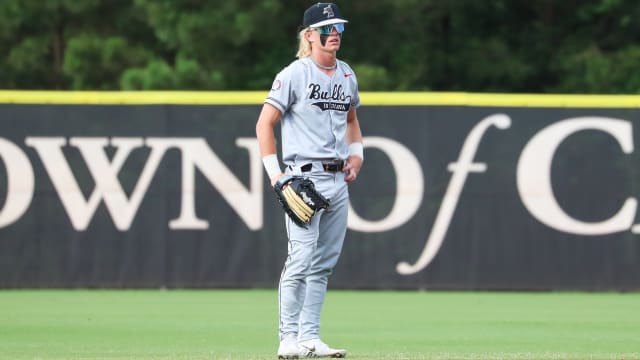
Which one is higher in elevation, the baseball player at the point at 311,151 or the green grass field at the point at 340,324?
the baseball player at the point at 311,151

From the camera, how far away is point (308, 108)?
7.63m

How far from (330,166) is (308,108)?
0.35 metres

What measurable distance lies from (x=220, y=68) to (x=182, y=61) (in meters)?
1.17

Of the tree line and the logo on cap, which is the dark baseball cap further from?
the tree line

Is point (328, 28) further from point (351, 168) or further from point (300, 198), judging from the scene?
point (300, 198)

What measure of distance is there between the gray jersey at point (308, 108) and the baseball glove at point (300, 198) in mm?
171

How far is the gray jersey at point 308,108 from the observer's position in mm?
7617

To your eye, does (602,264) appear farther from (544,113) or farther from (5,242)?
(5,242)

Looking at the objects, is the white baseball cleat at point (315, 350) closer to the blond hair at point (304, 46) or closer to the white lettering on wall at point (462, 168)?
the blond hair at point (304, 46)

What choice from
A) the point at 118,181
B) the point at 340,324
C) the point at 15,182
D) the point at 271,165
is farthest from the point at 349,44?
the point at 271,165

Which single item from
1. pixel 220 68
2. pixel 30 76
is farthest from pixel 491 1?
pixel 30 76

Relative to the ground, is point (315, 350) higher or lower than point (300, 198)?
lower

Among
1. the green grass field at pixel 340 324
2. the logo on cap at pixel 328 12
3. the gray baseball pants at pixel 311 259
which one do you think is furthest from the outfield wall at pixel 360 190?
the logo on cap at pixel 328 12

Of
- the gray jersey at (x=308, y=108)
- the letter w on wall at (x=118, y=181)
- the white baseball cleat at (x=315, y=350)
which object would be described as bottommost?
the white baseball cleat at (x=315, y=350)
